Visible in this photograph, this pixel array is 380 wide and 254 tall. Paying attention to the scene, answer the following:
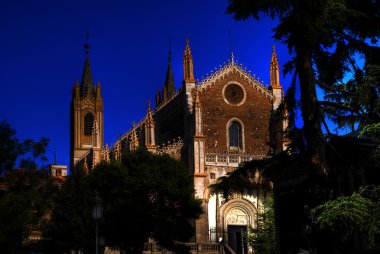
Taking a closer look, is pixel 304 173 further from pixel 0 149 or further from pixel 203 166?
pixel 203 166

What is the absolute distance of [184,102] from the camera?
56.9 m

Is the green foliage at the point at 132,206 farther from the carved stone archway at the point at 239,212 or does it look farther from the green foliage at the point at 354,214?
the green foliage at the point at 354,214

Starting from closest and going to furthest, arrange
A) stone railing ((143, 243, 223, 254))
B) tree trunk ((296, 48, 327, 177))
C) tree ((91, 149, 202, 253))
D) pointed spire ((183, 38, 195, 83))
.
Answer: tree trunk ((296, 48, 327, 177)) → tree ((91, 149, 202, 253)) → stone railing ((143, 243, 223, 254)) → pointed spire ((183, 38, 195, 83))

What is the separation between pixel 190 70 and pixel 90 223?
65.7 feet

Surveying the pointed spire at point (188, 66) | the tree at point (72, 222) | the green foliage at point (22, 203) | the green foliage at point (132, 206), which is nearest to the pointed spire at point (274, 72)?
the pointed spire at point (188, 66)

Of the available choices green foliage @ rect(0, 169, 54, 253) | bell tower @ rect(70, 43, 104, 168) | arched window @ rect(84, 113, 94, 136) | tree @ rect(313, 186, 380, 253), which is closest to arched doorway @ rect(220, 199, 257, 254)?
green foliage @ rect(0, 169, 54, 253)

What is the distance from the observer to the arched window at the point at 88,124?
9456 cm

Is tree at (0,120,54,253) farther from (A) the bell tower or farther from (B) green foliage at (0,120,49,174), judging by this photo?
(A) the bell tower

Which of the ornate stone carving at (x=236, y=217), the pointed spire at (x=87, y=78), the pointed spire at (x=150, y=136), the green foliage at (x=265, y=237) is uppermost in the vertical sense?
the pointed spire at (x=87, y=78)

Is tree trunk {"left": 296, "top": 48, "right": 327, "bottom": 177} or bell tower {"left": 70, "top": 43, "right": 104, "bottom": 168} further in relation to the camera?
bell tower {"left": 70, "top": 43, "right": 104, "bottom": 168}

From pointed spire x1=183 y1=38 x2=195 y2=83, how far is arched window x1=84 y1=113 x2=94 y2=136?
4085 cm

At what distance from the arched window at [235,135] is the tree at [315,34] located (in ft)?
131

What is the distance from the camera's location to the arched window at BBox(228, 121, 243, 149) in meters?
57.3

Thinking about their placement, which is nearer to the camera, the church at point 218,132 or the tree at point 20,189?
the tree at point 20,189
